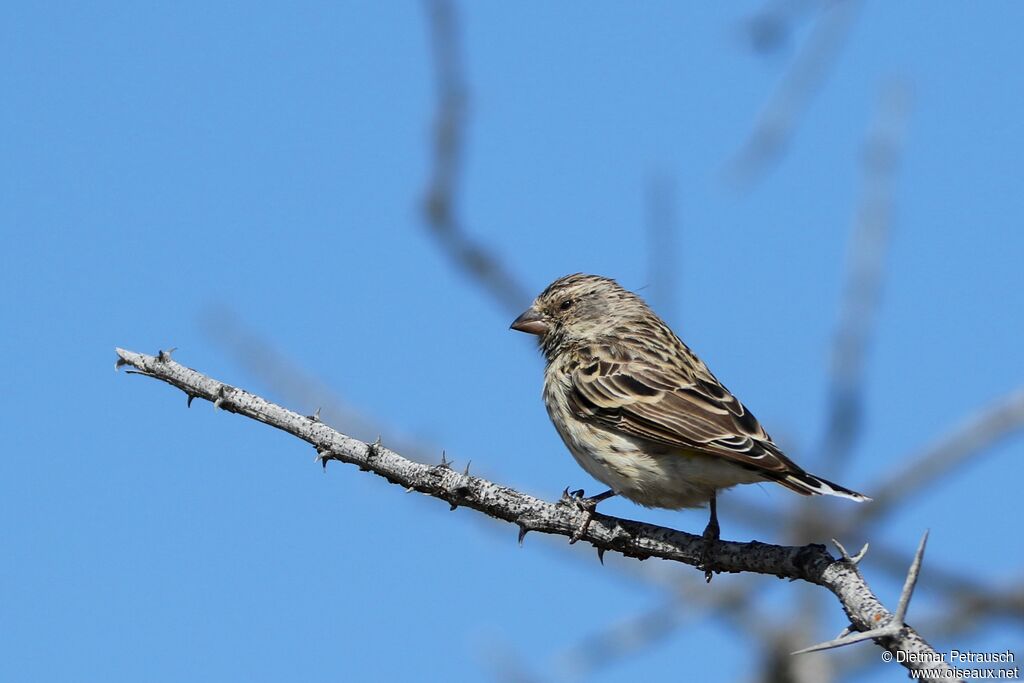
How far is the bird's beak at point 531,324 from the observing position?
8.24 meters

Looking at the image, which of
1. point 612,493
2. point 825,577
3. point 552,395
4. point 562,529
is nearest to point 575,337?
point 552,395

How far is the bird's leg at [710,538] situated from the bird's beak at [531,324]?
2.41 metres

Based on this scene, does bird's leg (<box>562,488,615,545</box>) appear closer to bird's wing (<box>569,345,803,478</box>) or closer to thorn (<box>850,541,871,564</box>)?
bird's wing (<box>569,345,803,478</box>)

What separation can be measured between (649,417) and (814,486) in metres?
1.38

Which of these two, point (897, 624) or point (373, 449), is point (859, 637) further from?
point (373, 449)

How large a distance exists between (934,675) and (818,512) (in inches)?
78.8

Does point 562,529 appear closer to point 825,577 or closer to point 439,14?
point 825,577

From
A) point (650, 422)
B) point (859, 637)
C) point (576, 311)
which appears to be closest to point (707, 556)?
point (650, 422)

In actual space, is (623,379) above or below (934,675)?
above

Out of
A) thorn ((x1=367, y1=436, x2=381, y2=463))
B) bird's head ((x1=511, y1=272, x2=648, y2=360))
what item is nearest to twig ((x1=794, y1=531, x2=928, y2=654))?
thorn ((x1=367, y1=436, x2=381, y2=463))

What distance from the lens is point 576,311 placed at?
8.23 meters

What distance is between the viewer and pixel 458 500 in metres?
4.94

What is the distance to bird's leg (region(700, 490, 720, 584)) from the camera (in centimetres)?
516

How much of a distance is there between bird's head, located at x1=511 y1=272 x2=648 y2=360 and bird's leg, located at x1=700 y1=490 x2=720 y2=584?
217 cm
